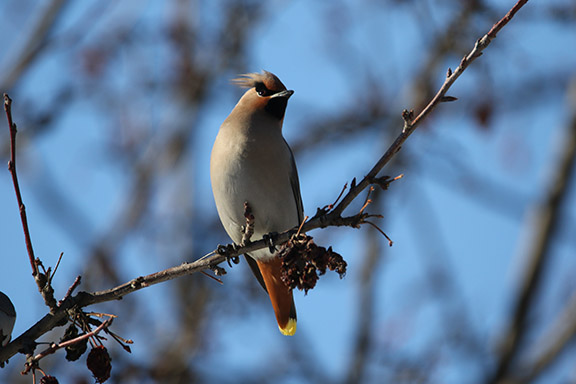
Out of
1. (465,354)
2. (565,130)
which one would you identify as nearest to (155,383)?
(465,354)

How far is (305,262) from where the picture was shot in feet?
7.95

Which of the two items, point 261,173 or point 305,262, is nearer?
point 305,262

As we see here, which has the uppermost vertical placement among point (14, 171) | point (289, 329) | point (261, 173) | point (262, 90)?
point (262, 90)

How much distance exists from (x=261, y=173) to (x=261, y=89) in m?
0.63

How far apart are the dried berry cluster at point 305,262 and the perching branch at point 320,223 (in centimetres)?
8

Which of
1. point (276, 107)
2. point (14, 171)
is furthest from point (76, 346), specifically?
point (276, 107)

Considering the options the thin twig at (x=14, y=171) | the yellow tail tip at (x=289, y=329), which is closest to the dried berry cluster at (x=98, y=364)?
the thin twig at (x=14, y=171)

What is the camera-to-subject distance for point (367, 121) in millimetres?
8219

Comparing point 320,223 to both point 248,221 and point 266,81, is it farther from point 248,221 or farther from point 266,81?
point 266,81

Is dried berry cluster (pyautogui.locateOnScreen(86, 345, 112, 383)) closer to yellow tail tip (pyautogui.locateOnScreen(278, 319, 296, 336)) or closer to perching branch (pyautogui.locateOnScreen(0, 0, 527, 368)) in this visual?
perching branch (pyautogui.locateOnScreen(0, 0, 527, 368))

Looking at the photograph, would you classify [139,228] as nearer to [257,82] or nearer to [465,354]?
[465,354]

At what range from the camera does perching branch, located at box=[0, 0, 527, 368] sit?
7.18ft

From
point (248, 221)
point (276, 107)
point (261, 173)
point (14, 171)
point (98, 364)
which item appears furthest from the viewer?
point (276, 107)

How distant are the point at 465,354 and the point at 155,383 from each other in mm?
3057
